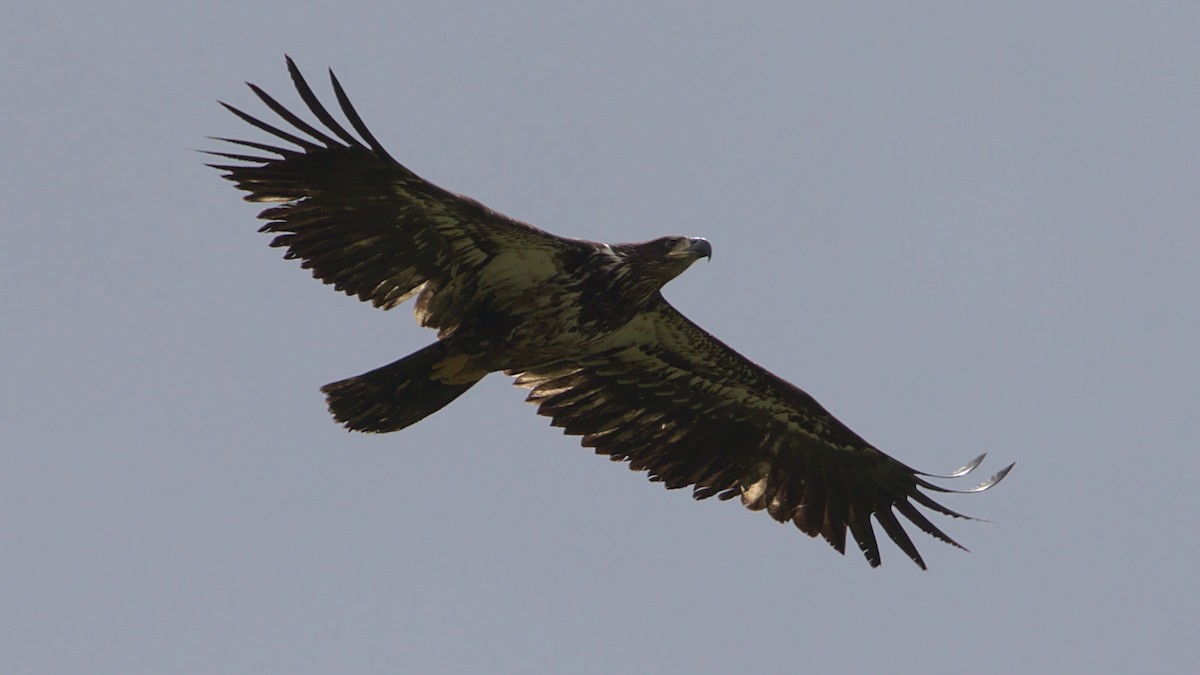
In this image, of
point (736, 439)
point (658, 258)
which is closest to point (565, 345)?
point (658, 258)

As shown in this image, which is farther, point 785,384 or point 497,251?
point 785,384

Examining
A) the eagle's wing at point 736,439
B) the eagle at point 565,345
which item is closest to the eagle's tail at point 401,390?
the eagle at point 565,345

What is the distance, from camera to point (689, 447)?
1462cm

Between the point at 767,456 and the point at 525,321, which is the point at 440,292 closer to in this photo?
the point at 525,321

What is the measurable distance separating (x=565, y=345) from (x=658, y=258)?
3.09ft

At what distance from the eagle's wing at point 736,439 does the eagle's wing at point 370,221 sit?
1.68 m

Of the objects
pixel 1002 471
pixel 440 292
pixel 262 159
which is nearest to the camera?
pixel 262 159

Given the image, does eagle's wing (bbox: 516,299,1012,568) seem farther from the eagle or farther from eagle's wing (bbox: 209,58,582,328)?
eagle's wing (bbox: 209,58,582,328)

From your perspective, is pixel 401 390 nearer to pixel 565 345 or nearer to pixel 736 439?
pixel 565 345

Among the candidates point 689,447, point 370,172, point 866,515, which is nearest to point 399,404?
point 370,172

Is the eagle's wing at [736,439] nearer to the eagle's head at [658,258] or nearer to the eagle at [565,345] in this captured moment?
the eagle at [565,345]

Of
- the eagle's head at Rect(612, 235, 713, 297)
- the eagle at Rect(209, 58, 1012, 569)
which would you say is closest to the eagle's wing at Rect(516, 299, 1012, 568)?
the eagle at Rect(209, 58, 1012, 569)

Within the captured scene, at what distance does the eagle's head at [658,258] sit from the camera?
13.0 m

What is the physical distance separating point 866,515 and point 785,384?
1271 millimetres
